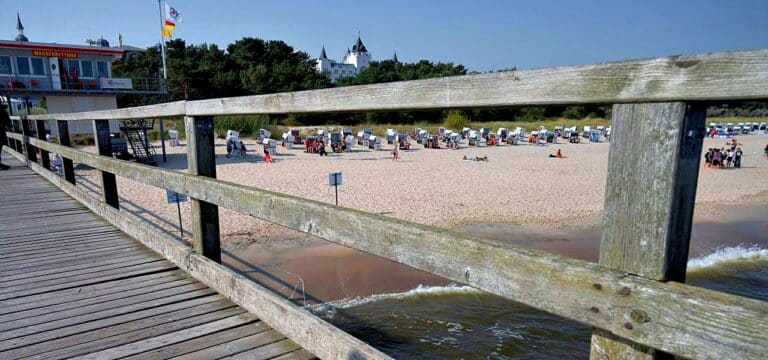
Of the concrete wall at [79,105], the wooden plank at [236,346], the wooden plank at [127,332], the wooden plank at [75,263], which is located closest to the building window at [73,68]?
the concrete wall at [79,105]

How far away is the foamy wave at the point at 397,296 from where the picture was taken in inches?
309

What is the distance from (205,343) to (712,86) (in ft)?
7.82

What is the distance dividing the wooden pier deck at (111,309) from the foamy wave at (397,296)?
4.24 metres

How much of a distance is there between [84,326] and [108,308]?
0.24 meters

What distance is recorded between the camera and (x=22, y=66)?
23.3 m

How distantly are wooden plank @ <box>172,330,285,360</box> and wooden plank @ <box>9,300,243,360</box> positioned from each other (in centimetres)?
32

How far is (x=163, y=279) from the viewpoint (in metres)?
3.15

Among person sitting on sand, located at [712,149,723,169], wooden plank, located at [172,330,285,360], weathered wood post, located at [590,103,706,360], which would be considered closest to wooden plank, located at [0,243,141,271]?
wooden plank, located at [172,330,285,360]

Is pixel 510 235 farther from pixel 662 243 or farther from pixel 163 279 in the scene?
pixel 662 243

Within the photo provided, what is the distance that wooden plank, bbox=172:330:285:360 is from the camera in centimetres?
215

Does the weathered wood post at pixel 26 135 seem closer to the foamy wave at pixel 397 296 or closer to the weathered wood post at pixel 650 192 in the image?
the foamy wave at pixel 397 296

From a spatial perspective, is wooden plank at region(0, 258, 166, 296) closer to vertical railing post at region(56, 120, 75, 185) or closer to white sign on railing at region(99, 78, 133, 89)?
vertical railing post at region(56, 120, 75, 185)

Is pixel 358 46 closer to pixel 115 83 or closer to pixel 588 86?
pixel 115 83

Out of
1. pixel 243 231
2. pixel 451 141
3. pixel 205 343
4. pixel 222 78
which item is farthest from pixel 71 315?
pixel 222 78
